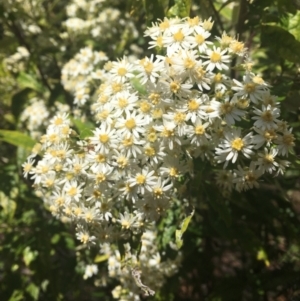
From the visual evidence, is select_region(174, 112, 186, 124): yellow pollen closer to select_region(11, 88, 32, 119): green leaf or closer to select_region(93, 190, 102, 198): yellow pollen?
select_region(93, 190, 102, 198): yellow pollen

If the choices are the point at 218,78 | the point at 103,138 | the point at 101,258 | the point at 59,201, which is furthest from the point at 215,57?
the point at 101,258

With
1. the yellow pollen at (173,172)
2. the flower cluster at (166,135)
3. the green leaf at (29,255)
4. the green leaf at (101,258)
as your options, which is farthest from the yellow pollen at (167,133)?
the green leaf at (29,255)

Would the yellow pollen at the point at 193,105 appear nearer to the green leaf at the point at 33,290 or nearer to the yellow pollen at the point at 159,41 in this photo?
the yellow pollen at the point at 159,41

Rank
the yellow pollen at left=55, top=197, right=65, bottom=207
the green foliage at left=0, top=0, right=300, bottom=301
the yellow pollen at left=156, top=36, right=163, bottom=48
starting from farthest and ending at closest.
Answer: the green foliage at left=0, top=0, right=300, bottom=301, the yellow pollen at left=55, top=197, right=65, bottom=207, the yellow pollen at left=156, top=36, right=163, bottom=48

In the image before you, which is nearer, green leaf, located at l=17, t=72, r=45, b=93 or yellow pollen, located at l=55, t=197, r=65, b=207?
yellow pollen, located at l=55, t=197, r=65, b=207

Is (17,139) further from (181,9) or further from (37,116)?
(181,9)

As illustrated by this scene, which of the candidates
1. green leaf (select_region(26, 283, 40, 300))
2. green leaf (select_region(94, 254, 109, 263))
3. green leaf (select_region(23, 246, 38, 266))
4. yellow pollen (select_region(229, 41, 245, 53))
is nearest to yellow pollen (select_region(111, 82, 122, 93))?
yellow pollen (select_region(229, 41, 245, 53))
